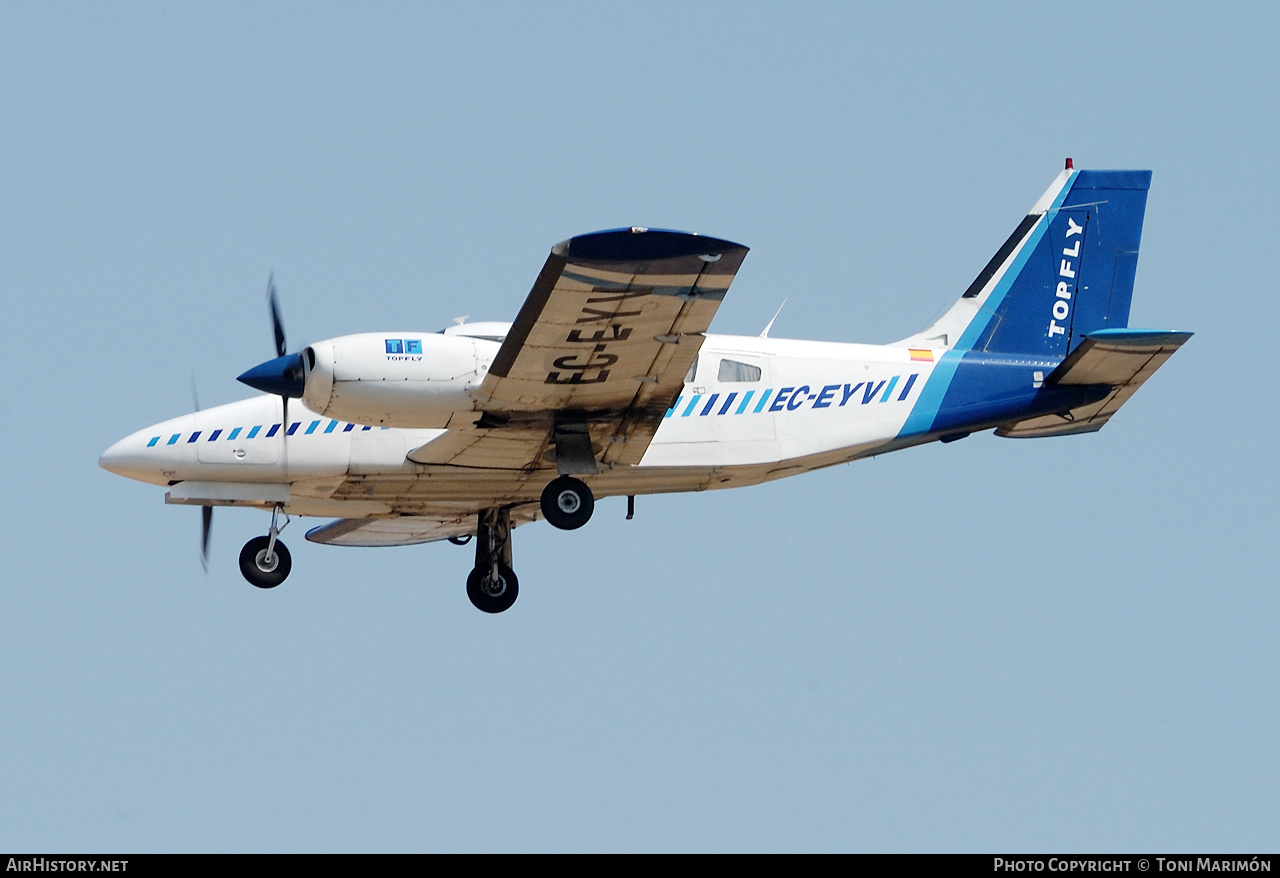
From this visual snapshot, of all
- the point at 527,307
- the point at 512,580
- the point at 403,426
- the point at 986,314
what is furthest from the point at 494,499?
the point at 986,314

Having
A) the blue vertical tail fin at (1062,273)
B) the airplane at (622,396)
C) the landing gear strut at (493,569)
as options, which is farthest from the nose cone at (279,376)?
the blue vertical tail fin at (1062,273)

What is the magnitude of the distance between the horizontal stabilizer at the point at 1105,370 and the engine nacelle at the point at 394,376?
25.6 ft

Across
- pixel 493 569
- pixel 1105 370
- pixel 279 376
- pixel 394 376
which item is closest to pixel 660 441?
pixel 493 569

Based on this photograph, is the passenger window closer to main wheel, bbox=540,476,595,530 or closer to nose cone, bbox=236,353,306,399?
main wheel, bbox=540,476,595,530

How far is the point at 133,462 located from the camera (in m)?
21.7

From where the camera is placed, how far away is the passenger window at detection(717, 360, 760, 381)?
2252 cm

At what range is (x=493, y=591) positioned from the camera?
23.6 meters

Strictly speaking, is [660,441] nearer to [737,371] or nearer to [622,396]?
[737,371]

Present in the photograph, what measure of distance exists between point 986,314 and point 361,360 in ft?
30.2

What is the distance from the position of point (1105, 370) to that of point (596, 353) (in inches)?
288

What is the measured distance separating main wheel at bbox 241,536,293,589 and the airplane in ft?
0.09

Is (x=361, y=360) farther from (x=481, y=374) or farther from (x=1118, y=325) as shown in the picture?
(x=1118, y=325)

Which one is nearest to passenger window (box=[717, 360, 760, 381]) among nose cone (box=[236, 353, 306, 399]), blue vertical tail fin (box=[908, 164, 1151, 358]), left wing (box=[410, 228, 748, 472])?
left wing (box=[410, 228, 748, 472])

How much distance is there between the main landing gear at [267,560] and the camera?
22.4 m
